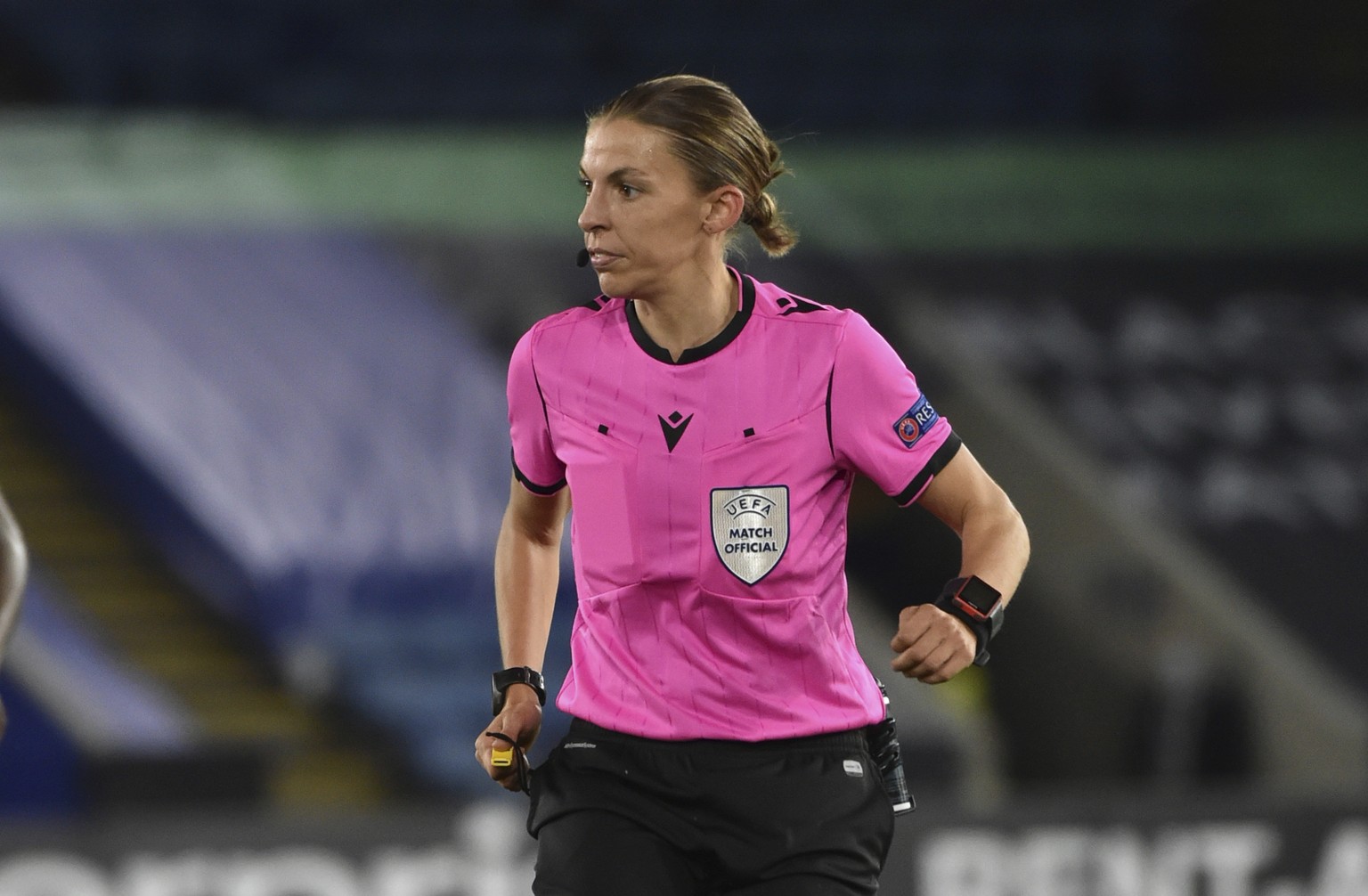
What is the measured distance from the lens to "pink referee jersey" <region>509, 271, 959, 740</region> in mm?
2971

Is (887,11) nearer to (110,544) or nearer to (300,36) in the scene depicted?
(300,36)

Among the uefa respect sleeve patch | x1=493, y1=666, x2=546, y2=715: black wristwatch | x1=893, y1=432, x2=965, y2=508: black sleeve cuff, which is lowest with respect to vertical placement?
x1=493, y1=666, x2=546, y2=715: black wristwatch

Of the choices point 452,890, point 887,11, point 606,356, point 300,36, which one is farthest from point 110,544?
point 606,356

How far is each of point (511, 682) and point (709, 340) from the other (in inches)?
22.9

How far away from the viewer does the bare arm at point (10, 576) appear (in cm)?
220

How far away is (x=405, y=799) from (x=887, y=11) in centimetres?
540

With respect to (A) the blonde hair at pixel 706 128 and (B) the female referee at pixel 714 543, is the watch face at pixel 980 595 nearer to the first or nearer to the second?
(B) the female referee at pixel 714 543

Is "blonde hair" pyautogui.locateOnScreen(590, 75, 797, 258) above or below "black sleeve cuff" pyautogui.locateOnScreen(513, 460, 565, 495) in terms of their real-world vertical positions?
above

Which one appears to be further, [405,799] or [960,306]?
[960,306]

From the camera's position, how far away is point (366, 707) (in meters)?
8.68

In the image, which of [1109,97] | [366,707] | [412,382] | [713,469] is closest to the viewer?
[713,469]

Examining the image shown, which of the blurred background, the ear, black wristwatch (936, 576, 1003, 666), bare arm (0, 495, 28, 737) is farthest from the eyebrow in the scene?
the blurred background

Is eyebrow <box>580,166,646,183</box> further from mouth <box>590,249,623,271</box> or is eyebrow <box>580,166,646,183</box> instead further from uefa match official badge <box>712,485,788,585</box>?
uefa match official badge <box>712,485,788,585</box>

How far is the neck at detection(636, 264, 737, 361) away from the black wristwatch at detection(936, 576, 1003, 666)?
491 millimetres
